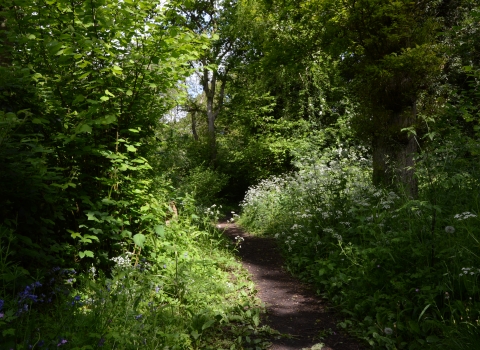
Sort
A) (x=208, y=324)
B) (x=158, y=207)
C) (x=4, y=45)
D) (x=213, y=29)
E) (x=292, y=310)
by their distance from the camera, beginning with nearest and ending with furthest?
(x=208, y=324)
(x=4, y=45)
(x=292, y=310)
(x=158, y=207)
(x=213, y=29)

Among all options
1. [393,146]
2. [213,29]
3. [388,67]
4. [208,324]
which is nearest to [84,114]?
[208,324]

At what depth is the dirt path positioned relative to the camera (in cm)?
365

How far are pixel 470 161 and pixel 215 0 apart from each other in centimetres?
1987

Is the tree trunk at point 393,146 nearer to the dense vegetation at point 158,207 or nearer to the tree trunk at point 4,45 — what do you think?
the dense vegetation at point 158,207

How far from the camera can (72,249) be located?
396cm

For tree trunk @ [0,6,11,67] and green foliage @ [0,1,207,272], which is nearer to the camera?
green foliage @ [0,1,207,272]

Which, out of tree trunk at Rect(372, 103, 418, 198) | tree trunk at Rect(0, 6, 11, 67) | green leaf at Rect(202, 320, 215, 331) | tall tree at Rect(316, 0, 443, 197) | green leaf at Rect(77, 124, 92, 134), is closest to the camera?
green leaf at Rect(77, 124, 92, 134)

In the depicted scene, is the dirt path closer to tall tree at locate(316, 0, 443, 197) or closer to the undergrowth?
the undergrowth

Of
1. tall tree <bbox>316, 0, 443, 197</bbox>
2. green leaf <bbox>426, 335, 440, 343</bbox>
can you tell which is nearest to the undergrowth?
green leaf <bbox>426, 335, 440, 343</bbox>

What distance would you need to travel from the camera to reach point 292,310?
450 centimetres

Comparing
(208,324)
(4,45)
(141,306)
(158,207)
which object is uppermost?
(4,45)

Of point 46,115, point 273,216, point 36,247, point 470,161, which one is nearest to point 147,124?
point 46,115

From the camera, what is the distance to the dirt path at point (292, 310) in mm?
3646

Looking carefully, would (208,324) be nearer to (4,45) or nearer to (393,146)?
(4,45)
